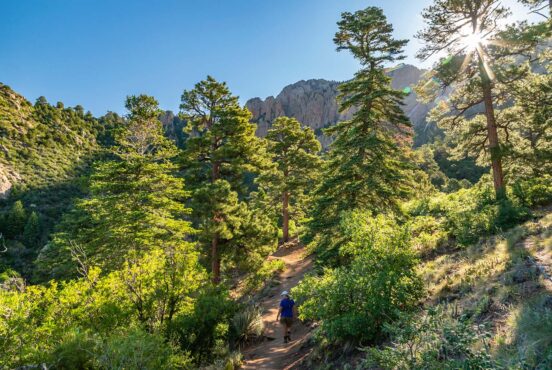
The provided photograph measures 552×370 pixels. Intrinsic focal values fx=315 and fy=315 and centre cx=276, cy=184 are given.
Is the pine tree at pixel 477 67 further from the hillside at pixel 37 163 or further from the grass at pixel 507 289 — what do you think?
the hillside at pixel 37 163

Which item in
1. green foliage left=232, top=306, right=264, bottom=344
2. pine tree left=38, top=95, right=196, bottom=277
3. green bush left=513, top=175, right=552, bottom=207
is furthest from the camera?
pine tree left=38, top=95, right=196, bottom=277

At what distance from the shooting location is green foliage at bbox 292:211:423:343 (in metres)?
6.52

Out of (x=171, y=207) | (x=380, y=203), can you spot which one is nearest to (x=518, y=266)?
(x=380, y=203)

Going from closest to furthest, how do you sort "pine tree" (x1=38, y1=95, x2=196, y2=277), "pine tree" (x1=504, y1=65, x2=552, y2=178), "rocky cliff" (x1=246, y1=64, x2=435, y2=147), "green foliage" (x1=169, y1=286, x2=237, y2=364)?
1. "green foliage" (x1=169, y1=286, x2=237, y2=364)
2. "pine tree" (x1=504, y1=65, x2=552, y2=178)
3. "pine tree" (x1=38, y1=95, x2=196, y2=277)
4. "rocky cliff" (x1=246, y1=64, x2=435, y2=147)

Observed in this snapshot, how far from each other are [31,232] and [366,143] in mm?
47747

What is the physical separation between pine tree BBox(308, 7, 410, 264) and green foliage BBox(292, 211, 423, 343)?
227 inches

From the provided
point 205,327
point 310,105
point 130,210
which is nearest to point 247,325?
point 205,327

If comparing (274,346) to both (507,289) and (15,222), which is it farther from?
(15,222)

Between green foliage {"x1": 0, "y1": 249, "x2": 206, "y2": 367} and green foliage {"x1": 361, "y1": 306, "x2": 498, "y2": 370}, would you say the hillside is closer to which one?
green foliage {"x1": 0, "y1": 249, "x2": 206, "y2": 367}

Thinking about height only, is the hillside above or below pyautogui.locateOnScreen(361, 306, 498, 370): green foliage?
above

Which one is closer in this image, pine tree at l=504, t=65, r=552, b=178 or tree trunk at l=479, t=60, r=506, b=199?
tree trunk at l=479, t=60, r=506, b=199

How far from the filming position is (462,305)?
6.30 m

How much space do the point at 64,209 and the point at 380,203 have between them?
52.8 meters

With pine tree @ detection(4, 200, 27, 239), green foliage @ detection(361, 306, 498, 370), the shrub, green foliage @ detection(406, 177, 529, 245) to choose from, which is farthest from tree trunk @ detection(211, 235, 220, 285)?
pine tree @ detection(4, 200, 27, 239)
